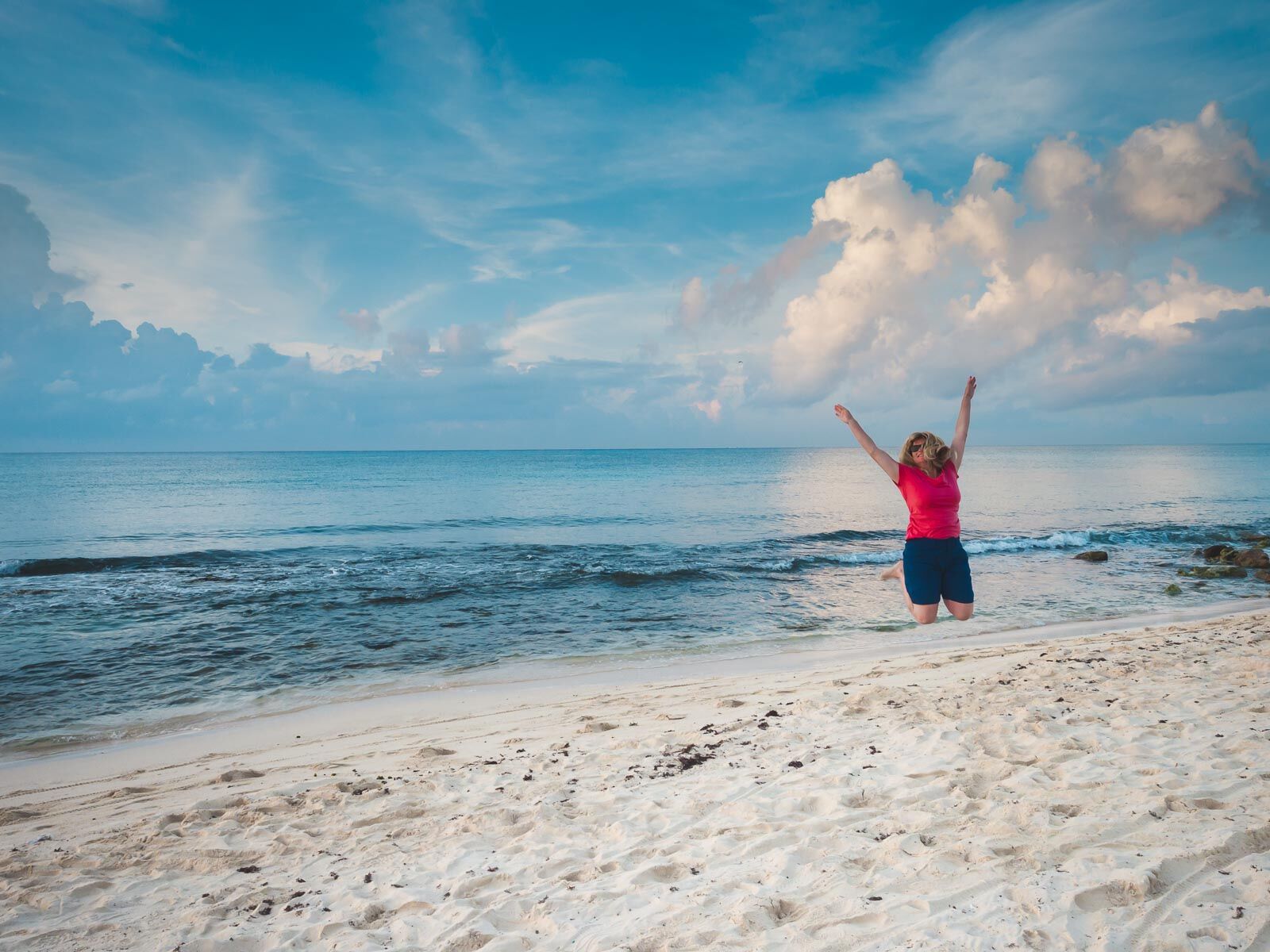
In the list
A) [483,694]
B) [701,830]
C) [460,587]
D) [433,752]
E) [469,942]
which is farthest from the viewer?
[460,587]

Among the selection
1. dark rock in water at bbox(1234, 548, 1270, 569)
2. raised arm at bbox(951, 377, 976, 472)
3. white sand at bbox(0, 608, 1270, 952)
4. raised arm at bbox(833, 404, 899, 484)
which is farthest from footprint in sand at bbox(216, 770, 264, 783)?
dark rock in water at bbox(1234, 548, 1270, 569)

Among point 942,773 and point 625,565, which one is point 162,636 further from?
point 942,773

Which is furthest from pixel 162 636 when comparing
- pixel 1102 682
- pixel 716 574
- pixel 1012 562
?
pixel 1012 562

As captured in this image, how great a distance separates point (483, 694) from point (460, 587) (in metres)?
9.01

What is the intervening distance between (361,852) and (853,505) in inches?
1628

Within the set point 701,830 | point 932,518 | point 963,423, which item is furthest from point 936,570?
point 701,830

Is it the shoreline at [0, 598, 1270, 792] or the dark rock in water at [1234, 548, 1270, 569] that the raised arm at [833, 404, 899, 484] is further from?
the dark rock in water at [1234, 548, 1270, 569]

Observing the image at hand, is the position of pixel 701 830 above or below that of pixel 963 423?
below

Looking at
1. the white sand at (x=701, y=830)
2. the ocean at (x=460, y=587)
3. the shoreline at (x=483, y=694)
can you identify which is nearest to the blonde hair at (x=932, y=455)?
the white sand at (x=701, y=830)

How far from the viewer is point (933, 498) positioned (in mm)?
7328

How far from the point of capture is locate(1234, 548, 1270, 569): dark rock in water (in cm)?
2072

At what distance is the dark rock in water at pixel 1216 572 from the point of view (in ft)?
65.2

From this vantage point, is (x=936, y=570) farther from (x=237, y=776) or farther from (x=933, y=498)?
(x=237, y=776)

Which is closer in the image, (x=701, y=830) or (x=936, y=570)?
(x=701, y=830)
